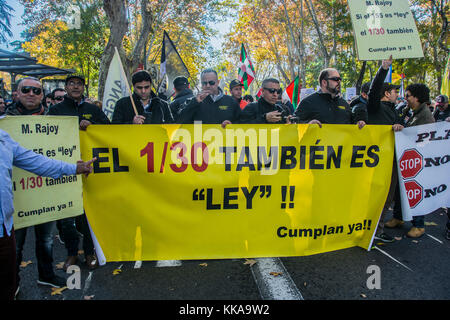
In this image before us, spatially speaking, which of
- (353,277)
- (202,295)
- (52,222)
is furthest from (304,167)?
(52,222)

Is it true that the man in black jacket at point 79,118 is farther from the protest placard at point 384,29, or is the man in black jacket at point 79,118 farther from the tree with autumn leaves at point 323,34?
the tree with autumn leaves at point 323,34

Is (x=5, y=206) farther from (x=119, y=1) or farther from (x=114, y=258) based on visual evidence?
(x=119, y=1)

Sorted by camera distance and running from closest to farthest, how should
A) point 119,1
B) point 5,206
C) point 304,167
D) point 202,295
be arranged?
point 5,206, point 202,295, point 304,167, point 119,1

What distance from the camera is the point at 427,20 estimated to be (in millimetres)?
20672

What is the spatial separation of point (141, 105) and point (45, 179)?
152 cm

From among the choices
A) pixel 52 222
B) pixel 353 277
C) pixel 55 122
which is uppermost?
pixel 55 122

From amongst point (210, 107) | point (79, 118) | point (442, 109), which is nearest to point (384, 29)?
point (210, 107)

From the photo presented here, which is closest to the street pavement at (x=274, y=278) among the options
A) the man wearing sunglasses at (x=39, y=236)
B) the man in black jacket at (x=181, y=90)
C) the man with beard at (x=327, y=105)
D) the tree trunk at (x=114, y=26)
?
the man wearing sunglasses at (x=39, y=236)

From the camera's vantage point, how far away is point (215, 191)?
10.6 feet

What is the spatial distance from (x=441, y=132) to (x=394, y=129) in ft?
2.39

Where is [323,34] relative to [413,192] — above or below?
above

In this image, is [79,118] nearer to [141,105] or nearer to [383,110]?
[141,105]

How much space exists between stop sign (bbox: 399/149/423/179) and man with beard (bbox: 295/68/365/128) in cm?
69

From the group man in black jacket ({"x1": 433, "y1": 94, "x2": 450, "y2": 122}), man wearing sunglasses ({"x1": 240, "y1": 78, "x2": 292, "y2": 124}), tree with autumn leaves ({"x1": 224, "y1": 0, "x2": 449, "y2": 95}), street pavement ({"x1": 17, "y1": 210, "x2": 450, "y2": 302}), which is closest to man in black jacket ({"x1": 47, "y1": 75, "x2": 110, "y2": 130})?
street pavement ({"x1": 17, "y1": 210, "x2": 450, "y2": 302})
